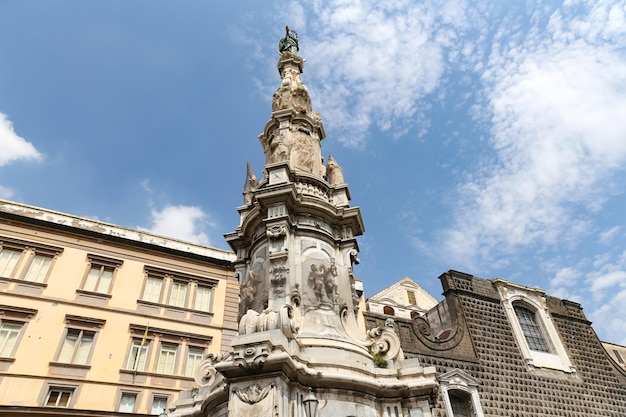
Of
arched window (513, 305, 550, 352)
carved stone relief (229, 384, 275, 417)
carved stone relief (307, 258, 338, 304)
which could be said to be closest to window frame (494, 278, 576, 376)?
arched window (513, 305, 550, 352)

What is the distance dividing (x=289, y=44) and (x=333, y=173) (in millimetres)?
5893

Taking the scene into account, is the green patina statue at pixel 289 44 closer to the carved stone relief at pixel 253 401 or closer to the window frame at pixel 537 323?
the carved stone relief at pixel 253 401

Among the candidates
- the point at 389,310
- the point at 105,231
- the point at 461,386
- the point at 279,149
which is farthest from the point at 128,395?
the point at 389,310

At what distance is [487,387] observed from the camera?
18.0m

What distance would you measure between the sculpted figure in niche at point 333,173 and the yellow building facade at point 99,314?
10600mm

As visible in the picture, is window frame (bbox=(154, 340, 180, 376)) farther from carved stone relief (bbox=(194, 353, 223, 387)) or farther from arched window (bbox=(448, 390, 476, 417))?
arched window (bbox=(448, 390, 476, 417))

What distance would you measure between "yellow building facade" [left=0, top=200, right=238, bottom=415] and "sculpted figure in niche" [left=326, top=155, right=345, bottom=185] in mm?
10600

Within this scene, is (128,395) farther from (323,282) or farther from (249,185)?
(323,282)

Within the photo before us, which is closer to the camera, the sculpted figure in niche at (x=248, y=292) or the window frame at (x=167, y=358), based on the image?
the sculpted figure in niche at (x=248, y=292)

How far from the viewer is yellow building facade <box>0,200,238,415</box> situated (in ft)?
48.7

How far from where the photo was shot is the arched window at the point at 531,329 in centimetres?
2142

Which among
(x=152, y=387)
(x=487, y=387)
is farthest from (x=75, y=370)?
(x=487, y=387)

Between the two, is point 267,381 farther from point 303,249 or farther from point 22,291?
point 22,291

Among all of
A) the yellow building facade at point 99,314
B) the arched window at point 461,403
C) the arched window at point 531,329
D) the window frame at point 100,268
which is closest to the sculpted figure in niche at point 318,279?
the yellow building facade at point 99,314
